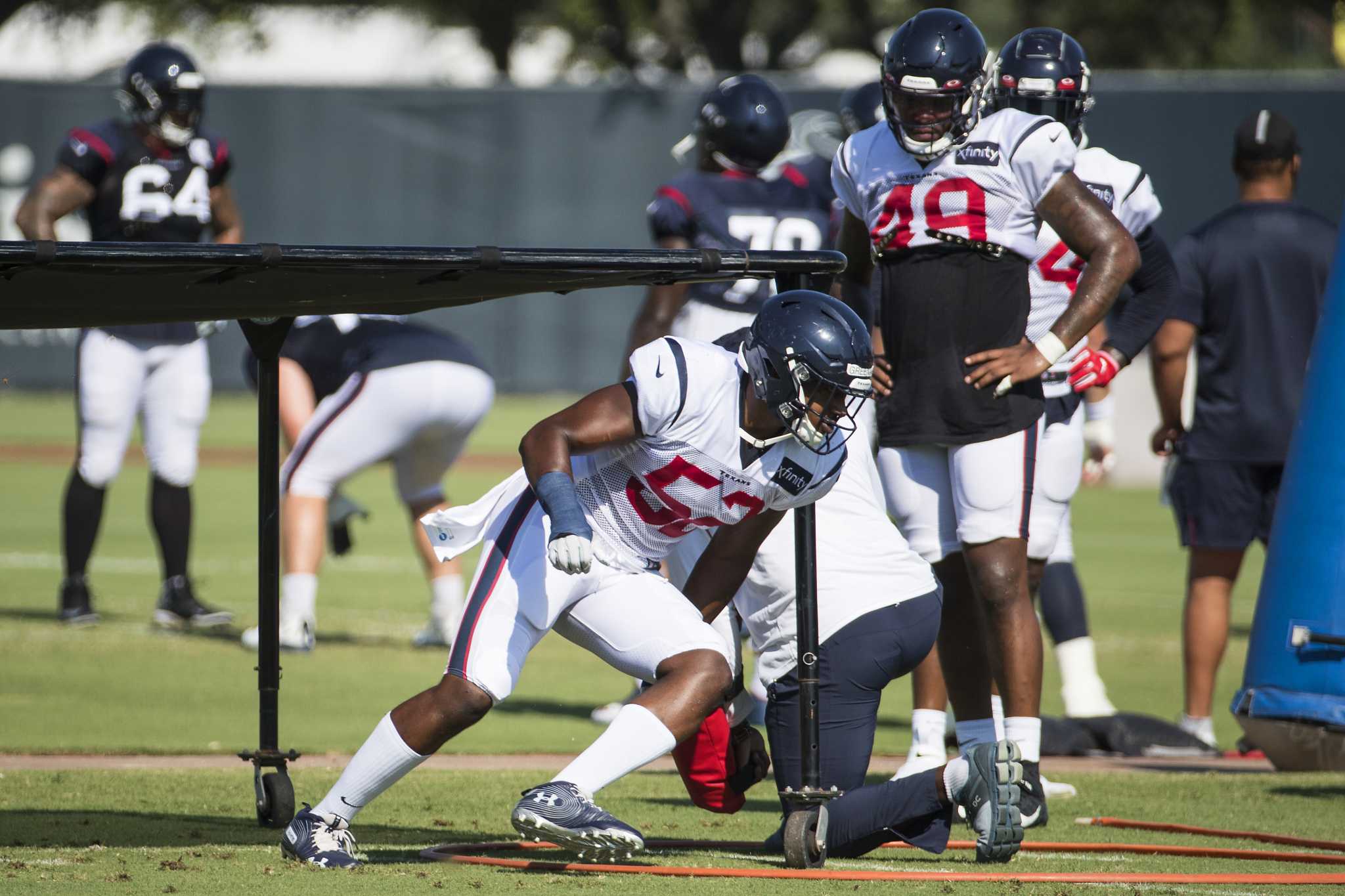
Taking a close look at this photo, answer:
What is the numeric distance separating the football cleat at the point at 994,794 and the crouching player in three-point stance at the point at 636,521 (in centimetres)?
63

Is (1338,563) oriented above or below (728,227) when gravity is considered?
below

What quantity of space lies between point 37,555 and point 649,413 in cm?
818

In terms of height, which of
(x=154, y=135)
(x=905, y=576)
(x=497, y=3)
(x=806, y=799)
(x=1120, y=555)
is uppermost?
(x=497, y=3)

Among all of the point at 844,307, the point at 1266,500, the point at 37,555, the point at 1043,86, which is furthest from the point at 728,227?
the point at 37,555

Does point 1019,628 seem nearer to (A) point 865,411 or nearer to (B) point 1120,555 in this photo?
(A) point 865,411

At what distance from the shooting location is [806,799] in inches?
189

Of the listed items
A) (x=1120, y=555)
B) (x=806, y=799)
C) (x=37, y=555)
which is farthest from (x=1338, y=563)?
(x=37, y=555)

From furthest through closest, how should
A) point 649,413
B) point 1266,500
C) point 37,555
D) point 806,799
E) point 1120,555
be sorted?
1. point 1120,555
2. point 37,555
3. point 1266,500
4. point 806,799
5. point 649,413

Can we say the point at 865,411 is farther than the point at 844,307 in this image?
Yes

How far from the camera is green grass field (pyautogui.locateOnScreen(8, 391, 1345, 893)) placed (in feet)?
15.6

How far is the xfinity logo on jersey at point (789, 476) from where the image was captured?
4641 mm

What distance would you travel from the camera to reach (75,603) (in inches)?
356

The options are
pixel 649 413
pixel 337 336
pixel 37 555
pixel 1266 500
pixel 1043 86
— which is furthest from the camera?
pixel 37 555

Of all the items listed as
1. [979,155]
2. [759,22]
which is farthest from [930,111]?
[759,22]
